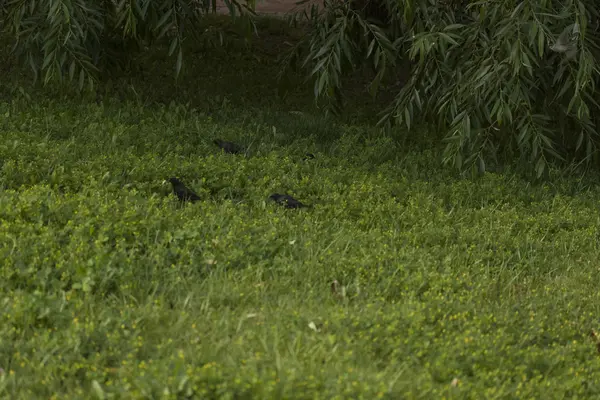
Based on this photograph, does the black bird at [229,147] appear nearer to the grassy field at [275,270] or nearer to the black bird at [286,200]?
the grassy field at [275,270]

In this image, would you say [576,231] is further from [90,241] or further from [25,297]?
[25,297]

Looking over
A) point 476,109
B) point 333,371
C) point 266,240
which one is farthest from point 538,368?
point 476,109

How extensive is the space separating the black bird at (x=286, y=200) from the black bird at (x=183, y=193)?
1.83 feet

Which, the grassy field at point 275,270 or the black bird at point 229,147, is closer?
the grassy field at point 275,270

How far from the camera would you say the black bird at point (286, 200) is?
19.8 ft

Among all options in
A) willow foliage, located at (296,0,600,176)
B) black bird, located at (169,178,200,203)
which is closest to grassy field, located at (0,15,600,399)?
black bird, located at (169,178,200,203)

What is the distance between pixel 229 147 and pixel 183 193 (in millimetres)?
1444

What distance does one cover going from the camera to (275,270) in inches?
192

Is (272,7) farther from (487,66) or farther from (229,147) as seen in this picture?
(487,66)

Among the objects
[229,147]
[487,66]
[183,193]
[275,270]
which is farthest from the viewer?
[229,147]

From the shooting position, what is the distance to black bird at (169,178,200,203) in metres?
5.96

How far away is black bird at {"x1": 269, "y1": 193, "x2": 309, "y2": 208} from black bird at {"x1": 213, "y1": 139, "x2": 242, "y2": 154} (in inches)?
51.8

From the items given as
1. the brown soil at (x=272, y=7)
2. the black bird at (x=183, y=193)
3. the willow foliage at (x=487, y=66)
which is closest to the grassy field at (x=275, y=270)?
the black bird at (x=183, y=193)

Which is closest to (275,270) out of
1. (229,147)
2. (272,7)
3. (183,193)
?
(183,193)
